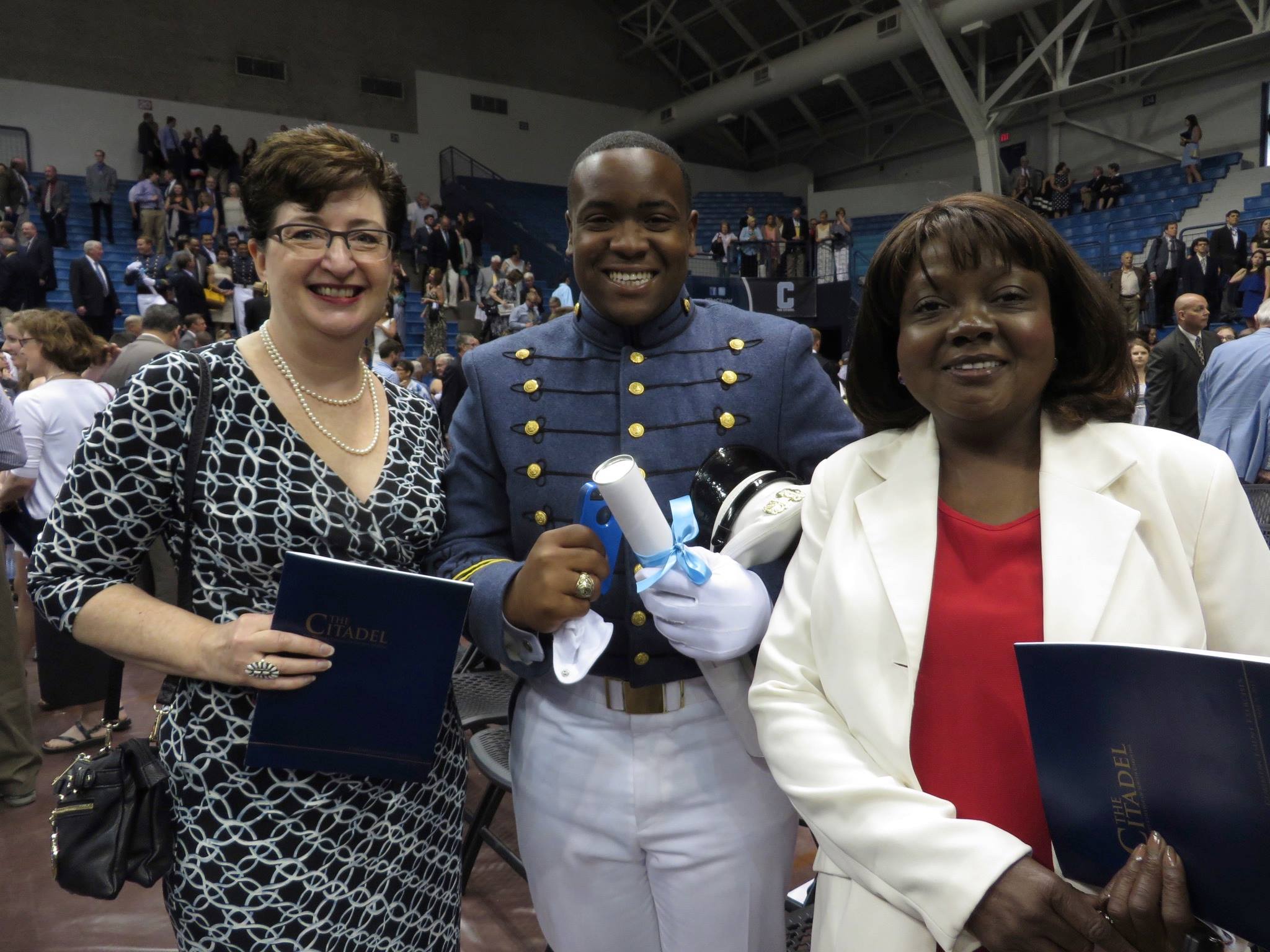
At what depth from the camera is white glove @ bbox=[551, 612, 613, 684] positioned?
4.25 feet

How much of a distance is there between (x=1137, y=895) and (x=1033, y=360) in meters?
0.60

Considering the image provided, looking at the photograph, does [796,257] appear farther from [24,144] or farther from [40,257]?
[24,144]

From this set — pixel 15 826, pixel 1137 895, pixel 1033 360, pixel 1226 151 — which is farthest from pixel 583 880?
pixel 1226 151

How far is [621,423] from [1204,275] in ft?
41.6

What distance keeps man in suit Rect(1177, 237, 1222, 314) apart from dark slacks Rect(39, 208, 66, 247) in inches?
602

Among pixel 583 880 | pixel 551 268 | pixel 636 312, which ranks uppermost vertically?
pixel 551 268

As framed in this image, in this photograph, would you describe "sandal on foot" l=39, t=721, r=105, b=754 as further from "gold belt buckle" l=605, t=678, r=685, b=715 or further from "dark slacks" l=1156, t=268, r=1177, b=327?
"dark slacks" l=1156, t=268, r=1177, b=327

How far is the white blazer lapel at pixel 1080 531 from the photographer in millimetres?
1048

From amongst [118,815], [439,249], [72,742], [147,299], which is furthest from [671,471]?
[439,249]

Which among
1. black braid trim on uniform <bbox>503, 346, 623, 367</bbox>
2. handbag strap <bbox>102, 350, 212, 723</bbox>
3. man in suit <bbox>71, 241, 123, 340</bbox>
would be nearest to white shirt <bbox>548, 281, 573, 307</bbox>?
man in suit <bbox>71, 241, 123, 340</bbox>

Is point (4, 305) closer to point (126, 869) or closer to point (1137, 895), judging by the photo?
point (126, 869)

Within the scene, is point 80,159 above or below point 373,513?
above

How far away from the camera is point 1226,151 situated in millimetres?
14781

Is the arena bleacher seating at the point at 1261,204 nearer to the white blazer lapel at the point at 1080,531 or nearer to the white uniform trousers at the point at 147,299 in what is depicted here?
the white uniform trousers at the point at 147,299
